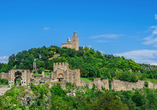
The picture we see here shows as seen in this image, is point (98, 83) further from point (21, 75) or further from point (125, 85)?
point (21, 75)

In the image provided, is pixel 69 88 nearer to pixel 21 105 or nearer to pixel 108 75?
pixel 21 105

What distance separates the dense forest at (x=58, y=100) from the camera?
51.4ft

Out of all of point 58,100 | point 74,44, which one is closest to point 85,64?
point 74,44

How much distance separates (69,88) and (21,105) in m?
14.3

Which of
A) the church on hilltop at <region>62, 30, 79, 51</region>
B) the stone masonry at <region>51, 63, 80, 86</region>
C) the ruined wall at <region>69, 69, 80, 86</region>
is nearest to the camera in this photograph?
the stone masonry at <region>51, 63, 80, 86</region>

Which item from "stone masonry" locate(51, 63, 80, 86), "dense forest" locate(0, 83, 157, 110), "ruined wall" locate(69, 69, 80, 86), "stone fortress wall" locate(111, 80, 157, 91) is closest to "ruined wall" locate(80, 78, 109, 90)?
"dense forest" locate(0, 83, 157, 110)

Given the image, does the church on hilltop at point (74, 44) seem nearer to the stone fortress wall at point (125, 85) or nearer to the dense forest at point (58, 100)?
the stone fortress wall at point (125, 85)

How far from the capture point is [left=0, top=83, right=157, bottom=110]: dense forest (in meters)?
15.7

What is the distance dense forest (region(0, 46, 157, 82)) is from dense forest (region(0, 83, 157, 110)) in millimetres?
9856

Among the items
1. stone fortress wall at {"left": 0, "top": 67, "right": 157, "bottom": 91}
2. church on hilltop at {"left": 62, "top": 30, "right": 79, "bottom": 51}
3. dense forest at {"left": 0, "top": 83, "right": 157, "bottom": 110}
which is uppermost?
church on hilltop at {"left": 62, "top": 30, "right": 79, "bottom": 51}

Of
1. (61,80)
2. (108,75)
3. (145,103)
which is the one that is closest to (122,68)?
(108,75)

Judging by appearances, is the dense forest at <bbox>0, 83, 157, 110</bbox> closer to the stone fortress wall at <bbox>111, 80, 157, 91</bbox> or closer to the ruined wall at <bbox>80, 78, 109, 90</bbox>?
the ruined wall at <bbox>80, 78, 109, 90</bbox>

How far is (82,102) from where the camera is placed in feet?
91.8

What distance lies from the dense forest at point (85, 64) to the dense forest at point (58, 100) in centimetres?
986
